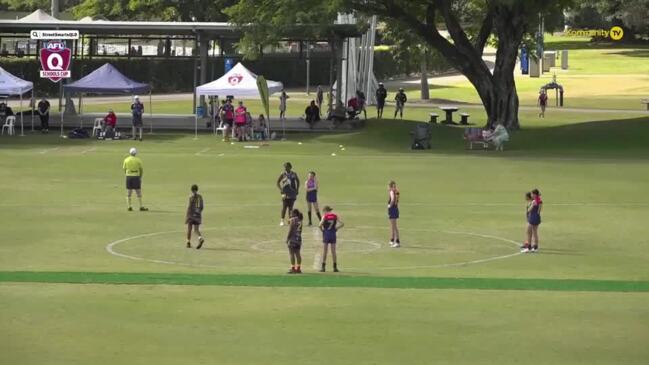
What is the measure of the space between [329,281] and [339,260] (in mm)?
3312

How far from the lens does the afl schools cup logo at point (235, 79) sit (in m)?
58.4

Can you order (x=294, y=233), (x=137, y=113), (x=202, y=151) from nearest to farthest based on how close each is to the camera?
(x=294, y=233) → (x=202, y=151) → (x=137, y=113)

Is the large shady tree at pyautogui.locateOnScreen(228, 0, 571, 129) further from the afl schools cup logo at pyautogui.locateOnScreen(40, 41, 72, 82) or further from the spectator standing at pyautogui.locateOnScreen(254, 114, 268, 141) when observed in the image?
the afl schools cup logo at pyautogui.locateOnScreen(40, 41, 72, 82)

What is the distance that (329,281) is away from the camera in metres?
25.6

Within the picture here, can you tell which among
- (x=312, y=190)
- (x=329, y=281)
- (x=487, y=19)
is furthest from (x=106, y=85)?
(x=329, y=281)

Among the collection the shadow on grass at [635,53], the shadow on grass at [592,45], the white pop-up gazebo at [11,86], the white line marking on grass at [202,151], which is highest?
the shadow on grass at [592,45]

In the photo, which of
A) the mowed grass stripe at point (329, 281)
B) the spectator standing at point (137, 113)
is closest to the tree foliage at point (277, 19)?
the spectator standing at point (137, 113)

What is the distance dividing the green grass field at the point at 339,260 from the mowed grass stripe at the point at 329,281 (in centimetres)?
6

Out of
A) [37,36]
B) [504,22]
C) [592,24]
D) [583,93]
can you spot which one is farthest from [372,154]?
[592,24]

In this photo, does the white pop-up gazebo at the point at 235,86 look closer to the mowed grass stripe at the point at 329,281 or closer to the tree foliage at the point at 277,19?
the tree foliage at the point at 277,19

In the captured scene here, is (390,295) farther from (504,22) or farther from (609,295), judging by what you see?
(504,22)

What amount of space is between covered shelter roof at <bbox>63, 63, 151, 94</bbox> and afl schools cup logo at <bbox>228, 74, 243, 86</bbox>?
387 centimetres

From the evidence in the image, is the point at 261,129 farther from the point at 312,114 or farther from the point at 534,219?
the point at 534,219

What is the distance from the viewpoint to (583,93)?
9838 centimetres
